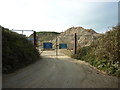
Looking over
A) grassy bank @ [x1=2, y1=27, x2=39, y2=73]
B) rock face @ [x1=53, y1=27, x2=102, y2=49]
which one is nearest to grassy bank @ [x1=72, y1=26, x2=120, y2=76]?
grassy bank @ [x1=2, y1=27, x2=39, y2=73]

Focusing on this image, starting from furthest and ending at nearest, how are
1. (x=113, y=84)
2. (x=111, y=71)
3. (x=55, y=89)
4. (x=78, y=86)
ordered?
(x=111, y=71)
(x=113, y=84)
(x=78, y=86)
(x=55, y=89)

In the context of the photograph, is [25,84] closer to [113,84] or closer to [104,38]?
[113,84]

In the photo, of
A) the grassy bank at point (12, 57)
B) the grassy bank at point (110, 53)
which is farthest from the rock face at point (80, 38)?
the grassy bank at point (12, 57)

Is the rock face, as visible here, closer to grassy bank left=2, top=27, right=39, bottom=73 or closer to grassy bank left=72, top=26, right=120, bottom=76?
grassy bank left=72, top=26, right=120, bottom=76

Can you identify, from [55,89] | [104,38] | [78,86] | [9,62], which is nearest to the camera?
[55,89]

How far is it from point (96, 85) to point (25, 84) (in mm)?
3207

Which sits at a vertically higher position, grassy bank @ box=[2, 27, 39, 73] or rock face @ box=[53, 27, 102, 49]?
rock face @ box=[53, 27, 102, 49]

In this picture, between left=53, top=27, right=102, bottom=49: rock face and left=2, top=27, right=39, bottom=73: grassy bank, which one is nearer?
left=2, top=27, right=39, bottom=73: grassy bank

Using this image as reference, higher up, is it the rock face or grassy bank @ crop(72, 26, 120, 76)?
the rock face

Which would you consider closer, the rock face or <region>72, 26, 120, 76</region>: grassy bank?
<region>72, 26, 120, 76</region>: grassy bank

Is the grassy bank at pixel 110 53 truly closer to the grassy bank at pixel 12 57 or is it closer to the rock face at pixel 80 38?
the grassy bank at pixel 12 57

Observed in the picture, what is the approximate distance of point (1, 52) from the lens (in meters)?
10.1

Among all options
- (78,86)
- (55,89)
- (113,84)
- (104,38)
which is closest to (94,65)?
(104,38)

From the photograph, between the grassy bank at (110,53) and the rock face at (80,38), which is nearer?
the grassy bank at (110,53)
